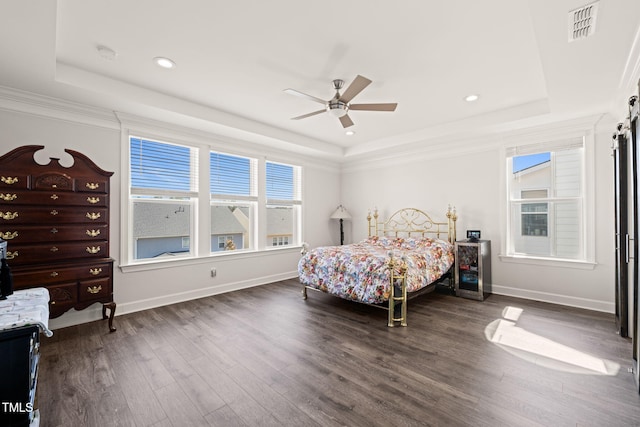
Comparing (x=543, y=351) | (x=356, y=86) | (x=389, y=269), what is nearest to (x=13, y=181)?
(x=356, y=86)

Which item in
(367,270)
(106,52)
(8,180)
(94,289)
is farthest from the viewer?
(367,270)

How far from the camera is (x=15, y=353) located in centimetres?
159

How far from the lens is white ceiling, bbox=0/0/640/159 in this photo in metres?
2.14

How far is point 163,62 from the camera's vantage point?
2920mm

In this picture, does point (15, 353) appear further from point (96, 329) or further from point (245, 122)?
point (245, 122)

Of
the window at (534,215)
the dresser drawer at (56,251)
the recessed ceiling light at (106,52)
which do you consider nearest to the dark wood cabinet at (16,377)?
the dresser drawer at (56,251)

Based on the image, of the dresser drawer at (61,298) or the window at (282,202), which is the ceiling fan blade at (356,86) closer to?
the window at (282,202)

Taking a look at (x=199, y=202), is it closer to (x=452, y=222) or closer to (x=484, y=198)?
(x=452, y=222)

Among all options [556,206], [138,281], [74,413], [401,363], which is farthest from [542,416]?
[138,281]

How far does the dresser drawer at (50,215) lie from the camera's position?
114 inches

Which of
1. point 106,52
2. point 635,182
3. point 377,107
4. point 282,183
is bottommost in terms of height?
point 635,182

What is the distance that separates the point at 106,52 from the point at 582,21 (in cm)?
Answer: 391

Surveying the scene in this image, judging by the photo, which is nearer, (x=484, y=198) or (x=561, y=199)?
(x=561, y=199)

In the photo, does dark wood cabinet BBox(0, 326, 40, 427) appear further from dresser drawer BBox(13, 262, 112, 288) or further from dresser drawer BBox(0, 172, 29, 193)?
dresser drawer BBox(0, 172, 29, 193)
